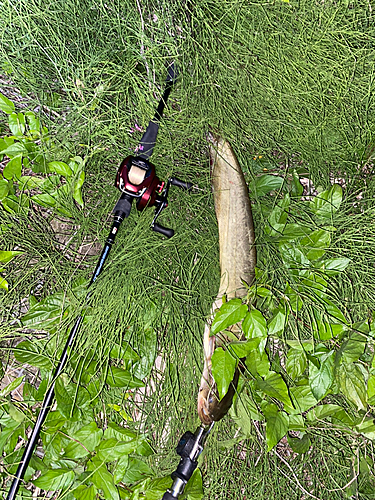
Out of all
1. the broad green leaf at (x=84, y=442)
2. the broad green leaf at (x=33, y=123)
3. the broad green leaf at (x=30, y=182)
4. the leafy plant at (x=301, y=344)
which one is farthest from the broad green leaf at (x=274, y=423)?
the broad green leaf at (x=33, y=123)

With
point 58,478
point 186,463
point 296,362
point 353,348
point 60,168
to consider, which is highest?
point 60,168

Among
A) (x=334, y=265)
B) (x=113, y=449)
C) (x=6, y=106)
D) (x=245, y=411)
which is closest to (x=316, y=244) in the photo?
(x=334, y=265)

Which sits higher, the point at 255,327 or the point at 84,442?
the point at 255,327

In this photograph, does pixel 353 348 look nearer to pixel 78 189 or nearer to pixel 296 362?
pixel 296 362

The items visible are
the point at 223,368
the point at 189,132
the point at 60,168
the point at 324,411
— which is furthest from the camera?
the point at 189,132

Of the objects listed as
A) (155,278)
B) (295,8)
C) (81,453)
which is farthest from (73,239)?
(295,8)

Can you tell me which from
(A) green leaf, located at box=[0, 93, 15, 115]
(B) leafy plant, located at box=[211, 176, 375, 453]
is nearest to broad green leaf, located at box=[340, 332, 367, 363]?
(B) leafy plant, located at box=[211, 176, 375, 453]
